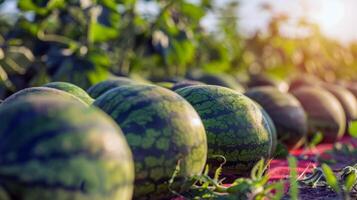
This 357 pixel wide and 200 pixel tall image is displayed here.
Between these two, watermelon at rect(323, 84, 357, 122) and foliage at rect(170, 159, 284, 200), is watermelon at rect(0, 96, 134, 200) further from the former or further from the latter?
watermelon at rect(323, 84, 357, 122)

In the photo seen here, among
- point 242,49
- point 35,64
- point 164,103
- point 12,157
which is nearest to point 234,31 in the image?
point 242,49

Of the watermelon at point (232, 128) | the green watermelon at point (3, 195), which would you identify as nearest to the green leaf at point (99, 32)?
the watermelon at point (232, 128)

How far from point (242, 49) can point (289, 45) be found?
35.9 inches

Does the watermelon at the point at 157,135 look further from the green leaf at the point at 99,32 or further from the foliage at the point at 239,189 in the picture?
the green leaf at the point at 99,32

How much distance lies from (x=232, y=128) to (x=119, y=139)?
115 cm

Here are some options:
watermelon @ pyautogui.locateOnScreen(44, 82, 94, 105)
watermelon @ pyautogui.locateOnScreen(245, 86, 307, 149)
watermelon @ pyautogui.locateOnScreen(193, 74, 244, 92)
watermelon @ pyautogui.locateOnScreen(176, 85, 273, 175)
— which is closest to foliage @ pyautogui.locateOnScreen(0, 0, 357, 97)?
watermelon @ pyautogui.locateOnScreen(193, 74, 244, 92)

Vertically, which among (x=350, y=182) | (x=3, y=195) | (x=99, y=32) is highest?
(x=3, y=195)

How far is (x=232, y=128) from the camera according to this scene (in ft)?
10.1

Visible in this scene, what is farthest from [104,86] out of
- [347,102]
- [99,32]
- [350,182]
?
[347,102]

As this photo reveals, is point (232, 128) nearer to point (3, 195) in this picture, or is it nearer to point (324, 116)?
point (3, 195)

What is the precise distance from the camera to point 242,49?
10859mm

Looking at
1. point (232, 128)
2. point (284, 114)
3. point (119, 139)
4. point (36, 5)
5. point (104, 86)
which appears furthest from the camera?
point (36, 5)

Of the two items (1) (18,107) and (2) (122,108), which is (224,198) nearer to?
(2) (122,108)

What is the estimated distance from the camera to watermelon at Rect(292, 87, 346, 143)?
567cm
